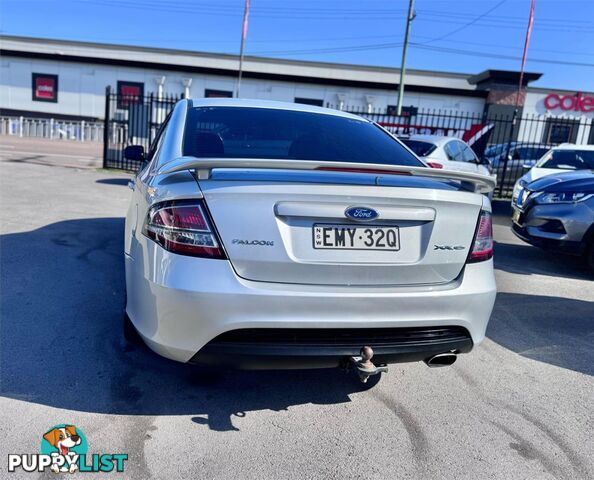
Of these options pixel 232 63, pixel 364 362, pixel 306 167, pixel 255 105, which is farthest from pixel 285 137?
pixel 232 63

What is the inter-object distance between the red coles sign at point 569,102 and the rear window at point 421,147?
82.5ft

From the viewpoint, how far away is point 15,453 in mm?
2254

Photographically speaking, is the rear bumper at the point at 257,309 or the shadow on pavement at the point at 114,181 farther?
the shadow on pavement at the point at 114,181

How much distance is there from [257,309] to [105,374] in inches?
52.0

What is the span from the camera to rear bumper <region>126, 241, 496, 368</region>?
2207 mm

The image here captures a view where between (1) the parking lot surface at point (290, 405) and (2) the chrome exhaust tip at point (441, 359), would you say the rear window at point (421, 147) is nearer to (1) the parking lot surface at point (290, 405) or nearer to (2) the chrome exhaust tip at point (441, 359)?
(1) the parking lot surface at point (290, 405)

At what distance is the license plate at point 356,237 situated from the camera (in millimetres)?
2301

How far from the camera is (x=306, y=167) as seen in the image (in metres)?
2.39

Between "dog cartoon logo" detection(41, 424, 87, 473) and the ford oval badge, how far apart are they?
1.63 meters

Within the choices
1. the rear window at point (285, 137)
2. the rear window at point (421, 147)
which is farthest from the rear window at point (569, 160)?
the rear window at point (285, 137)

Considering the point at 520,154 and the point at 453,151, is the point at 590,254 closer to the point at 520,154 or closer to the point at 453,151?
the point at 453,151

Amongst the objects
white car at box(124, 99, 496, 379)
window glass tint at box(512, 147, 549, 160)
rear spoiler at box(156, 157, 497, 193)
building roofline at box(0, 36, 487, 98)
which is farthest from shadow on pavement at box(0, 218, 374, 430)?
building roofline at box(0, 36, 487, 98)

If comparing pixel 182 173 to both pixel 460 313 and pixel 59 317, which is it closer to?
pixel 460 313

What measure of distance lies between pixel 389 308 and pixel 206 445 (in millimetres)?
1090
